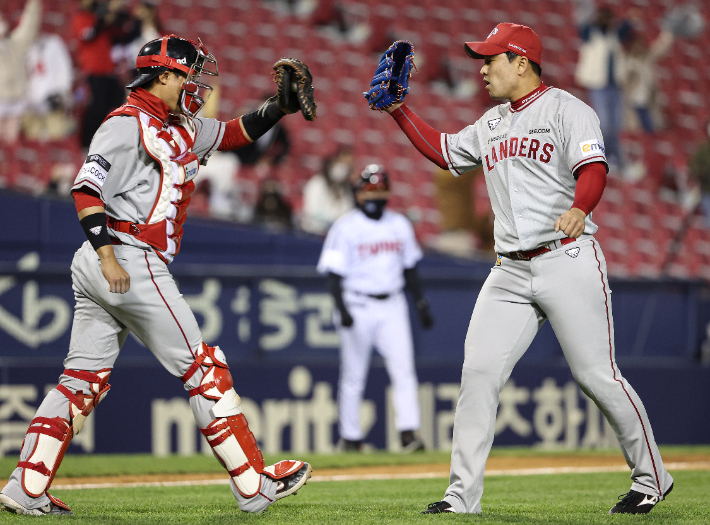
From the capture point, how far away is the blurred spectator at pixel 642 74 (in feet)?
42.5

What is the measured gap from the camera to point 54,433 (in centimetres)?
402

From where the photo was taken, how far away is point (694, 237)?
13.0 m

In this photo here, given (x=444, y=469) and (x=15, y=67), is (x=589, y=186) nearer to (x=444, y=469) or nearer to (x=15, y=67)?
(x=444, y=469)

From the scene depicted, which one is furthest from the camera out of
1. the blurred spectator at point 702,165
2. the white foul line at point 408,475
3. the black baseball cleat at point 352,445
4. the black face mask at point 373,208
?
the blurred spectator at point 702,165

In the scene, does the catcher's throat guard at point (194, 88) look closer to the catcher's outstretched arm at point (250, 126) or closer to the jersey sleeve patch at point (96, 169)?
the catcher's outstretched arm at point (250, 126)

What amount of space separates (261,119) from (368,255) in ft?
12.8

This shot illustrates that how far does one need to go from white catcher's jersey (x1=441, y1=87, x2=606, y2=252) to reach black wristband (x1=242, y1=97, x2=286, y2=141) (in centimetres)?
98

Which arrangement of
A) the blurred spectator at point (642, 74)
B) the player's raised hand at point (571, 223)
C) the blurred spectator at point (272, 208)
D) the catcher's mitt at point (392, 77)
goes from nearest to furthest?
the player's raised hand at point (571, 223), the catcher's mitt at point (392, 77), the blurred spectator at point (272, 208), the blurred spectator at point (642, 74)

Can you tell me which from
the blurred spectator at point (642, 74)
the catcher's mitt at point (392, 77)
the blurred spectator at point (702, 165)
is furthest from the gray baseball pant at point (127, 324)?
the blurred spectator at point (642, 74)

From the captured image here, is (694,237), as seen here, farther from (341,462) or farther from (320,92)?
(341,462)

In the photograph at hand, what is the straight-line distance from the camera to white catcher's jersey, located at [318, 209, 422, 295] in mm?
8242

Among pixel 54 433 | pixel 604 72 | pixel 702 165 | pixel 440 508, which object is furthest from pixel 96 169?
pixel 604 72

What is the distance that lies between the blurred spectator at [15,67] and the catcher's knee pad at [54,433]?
7.20m

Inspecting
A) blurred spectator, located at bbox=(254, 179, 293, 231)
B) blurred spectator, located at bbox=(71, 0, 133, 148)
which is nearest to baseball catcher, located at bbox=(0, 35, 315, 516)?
blurred spectator, located at bbox=(254, 179, 293, 231)
